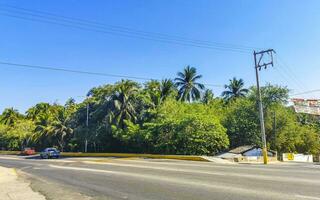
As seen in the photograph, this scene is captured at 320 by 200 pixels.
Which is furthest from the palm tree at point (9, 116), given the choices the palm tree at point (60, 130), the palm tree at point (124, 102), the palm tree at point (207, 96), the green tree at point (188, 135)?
the green tree at point (188, 135)

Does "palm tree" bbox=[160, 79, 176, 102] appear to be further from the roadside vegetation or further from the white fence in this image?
the white fence

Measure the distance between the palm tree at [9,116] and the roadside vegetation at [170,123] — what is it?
42.8m

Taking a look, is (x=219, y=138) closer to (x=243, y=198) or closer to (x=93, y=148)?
(x=93, y=148)

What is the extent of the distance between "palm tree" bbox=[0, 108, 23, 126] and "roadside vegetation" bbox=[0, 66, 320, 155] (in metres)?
42.8

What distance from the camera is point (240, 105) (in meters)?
51.3

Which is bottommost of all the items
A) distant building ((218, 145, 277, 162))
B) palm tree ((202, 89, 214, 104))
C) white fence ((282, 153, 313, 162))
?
white fence ((282, 153, 313, 162))

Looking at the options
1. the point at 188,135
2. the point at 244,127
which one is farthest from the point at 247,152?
the point at 188,135

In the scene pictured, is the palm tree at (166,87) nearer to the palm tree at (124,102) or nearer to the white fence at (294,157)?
the palm tree at (124,102)

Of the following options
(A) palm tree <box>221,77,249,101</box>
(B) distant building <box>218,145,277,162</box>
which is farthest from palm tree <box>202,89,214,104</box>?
(B) distant building <box>218,145,277,162</box>

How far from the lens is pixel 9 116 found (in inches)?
4345

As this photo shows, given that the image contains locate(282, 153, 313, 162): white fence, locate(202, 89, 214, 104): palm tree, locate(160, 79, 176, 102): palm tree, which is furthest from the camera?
locate(202, 89, 214, 104): palm tree

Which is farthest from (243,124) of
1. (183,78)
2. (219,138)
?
(183,78)

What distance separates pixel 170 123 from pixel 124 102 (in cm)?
1235

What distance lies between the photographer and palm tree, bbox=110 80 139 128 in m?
54.2
